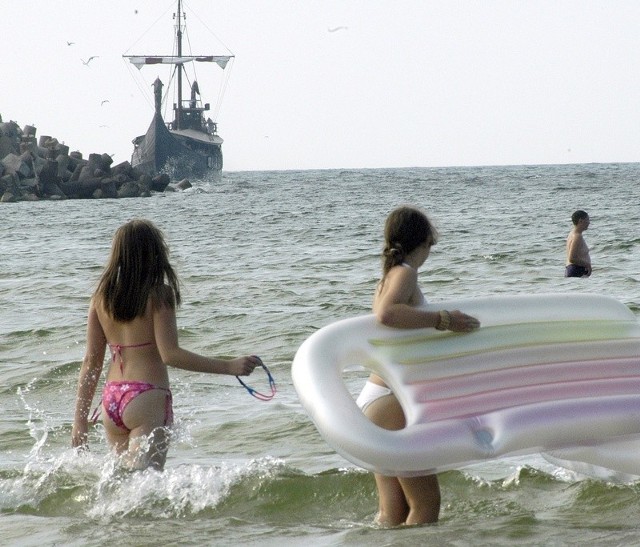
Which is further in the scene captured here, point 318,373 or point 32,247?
point 32,247

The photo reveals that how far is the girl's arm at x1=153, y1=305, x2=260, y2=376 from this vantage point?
3445mm

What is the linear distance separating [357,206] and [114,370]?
31.6 metres

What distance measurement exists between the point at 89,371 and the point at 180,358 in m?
0.43

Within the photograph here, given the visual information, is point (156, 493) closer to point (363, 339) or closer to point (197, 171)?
point (363, 339)

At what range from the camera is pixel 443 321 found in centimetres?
349

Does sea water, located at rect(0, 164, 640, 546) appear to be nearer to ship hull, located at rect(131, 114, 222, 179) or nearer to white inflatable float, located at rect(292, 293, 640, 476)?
white inflatable float, located at rect(292, 293, 640, 476)

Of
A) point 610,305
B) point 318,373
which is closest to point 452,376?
point 318,373

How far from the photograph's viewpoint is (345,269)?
45.5ft

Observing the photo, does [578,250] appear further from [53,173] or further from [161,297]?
[53,173]

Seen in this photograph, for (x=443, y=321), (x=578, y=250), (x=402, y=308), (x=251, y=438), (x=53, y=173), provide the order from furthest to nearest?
(x=53, y=173) < (x=578, y=250) < (x=251, y=438) < (x=443, y=321) < (x=402, y=308)

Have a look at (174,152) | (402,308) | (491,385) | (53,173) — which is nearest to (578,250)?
(491,385)

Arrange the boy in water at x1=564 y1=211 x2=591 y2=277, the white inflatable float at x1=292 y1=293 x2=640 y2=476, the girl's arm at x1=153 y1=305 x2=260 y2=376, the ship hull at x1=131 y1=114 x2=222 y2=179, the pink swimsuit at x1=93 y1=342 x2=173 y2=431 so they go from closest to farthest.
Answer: the white inflatable float at x1=292 y1=293 x2=640 y2=476 < the girl's arm at x1=153 y1=305 x2=260 y2=376 < the pink swimsuit at x1=93 y1=342 x2=173 y2=431 < the boy in water at x1=564 y1=211 x2=591 y2=277 < the ship hull at x1=131 y1=114 x2=222 y2=179

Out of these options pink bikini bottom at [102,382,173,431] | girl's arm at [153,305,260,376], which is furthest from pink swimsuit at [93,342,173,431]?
girl's arm at [153,305,260,376]

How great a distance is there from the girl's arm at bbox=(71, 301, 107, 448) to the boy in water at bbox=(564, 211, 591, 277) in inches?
304
